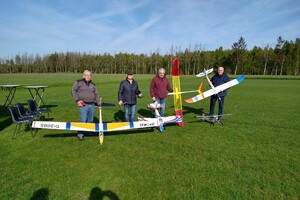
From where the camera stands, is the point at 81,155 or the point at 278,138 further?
the point at 278,138

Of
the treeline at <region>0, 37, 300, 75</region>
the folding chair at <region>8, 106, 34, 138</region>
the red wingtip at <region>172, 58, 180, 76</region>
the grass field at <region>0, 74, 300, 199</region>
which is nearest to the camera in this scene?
the grass field at <region>0, 74, 300, 199</region>

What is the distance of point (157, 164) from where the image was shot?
5.05m

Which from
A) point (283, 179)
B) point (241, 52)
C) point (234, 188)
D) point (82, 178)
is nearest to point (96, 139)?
point (82, 178)

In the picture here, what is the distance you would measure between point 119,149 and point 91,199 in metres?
2.35

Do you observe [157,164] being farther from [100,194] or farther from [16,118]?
[16,118]

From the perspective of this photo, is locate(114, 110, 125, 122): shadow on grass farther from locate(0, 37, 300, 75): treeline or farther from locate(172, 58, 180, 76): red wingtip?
locate(0, 37, 300, 75): treeline

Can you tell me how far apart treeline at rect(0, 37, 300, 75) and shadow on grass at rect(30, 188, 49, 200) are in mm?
79753

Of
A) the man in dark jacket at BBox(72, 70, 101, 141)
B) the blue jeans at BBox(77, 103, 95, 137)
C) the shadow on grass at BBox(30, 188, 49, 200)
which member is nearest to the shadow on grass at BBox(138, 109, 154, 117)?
the blue jeans at BBox(77, 103, 95, 137)

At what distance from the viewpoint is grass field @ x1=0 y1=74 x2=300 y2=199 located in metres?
3.93

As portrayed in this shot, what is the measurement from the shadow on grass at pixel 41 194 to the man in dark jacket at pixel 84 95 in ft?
9.40

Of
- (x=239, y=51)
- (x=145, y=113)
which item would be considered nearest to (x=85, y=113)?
(x=145, y=113)

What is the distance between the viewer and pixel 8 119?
9.55m

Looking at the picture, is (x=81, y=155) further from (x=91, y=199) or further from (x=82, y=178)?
(x=91, y=199)

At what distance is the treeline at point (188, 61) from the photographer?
75.6 metres
